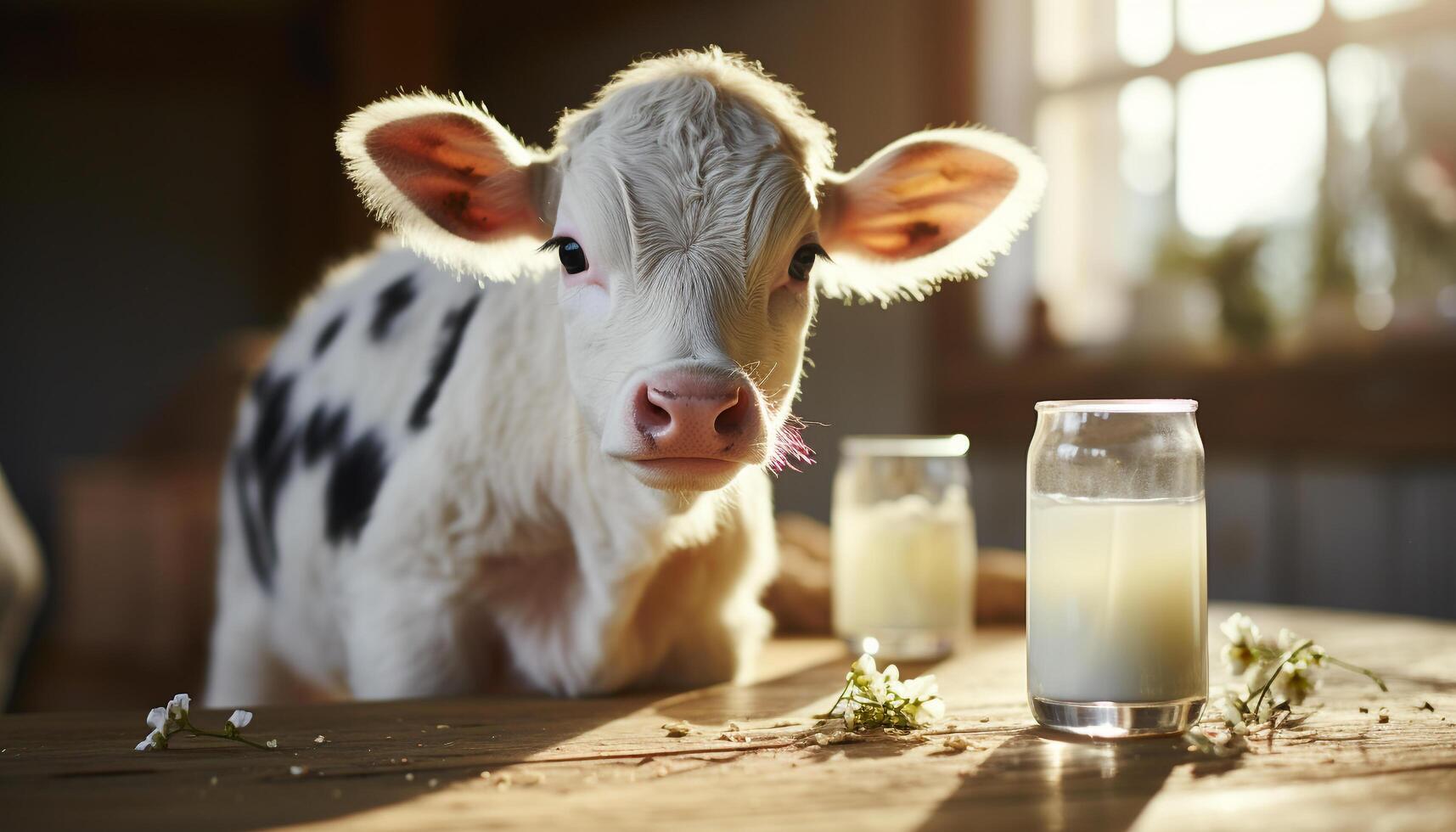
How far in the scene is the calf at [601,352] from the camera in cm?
126

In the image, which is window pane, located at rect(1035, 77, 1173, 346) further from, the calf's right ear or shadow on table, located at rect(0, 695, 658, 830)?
shadow on table, located at rect(0, 695, 658, 830)

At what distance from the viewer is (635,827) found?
0.78 metres

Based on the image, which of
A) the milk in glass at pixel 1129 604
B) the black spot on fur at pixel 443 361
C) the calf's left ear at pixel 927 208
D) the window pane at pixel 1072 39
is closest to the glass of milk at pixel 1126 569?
the milk in glass at pixel 1129 604

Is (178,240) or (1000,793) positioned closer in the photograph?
(1000,793)

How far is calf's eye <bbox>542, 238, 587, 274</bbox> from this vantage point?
135 centimetres

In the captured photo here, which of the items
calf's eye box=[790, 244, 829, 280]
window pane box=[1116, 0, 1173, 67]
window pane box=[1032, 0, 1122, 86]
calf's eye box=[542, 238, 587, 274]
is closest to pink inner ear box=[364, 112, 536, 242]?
calf's eye box=[542, 238, 587, 274]

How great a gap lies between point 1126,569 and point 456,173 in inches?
34.0

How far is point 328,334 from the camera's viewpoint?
6.61ft

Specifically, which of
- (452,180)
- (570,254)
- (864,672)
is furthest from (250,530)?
(864,672)

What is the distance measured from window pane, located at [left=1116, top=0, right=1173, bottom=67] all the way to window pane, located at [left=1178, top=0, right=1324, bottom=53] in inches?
2.2

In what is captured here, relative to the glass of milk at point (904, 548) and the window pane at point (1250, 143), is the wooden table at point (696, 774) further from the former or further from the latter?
the window pane at point (1250, 143)

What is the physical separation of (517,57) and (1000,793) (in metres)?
6.83

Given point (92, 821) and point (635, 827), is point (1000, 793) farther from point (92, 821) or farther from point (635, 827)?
point (92, 821)

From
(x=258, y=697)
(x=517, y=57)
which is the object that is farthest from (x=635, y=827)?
(x=517, y=57)
